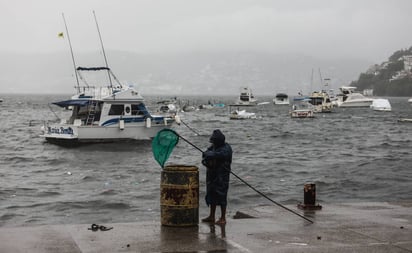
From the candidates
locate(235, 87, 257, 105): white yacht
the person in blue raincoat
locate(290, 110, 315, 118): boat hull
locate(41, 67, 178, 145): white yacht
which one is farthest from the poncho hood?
locate(235, 87, 257, 105): white yacht

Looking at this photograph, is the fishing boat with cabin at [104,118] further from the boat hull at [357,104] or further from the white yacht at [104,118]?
the boat hull at [357,104]

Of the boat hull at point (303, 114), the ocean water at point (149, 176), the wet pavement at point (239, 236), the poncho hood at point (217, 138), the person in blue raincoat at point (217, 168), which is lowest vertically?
the ocean water at point (149, 176)

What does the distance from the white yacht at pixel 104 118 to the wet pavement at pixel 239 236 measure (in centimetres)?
2514

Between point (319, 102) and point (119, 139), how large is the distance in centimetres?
7728

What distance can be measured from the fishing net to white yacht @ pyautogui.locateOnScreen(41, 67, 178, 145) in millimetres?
24935

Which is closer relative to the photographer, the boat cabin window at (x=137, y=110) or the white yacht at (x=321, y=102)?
the boat cabin window at (x=137, y=110)

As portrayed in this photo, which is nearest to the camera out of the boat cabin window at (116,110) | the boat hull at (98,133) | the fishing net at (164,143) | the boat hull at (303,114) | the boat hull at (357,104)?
the fishing net at (164,143)

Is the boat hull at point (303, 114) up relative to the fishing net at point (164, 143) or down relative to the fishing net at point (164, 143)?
down

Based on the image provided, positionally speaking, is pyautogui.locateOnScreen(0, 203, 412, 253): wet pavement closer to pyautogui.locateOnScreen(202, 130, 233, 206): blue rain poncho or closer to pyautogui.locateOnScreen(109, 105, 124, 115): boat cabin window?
pyautogui.locateOnScreen(202, 130, 233, 206): blue rain poncho

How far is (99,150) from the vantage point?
35000 millimetres

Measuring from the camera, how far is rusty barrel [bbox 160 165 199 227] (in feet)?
34.4

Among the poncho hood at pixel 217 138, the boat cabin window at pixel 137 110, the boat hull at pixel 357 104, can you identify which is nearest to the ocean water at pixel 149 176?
the boat cabin window at pixel 137 110

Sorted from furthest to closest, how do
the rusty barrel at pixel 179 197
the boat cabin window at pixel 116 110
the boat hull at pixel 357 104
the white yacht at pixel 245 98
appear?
the white yacht at pixel 245 98 → the boat hull at pixel 357 104 → the boat cabin window at pixel 116 110 → the rusty barrel at pixel 179 197

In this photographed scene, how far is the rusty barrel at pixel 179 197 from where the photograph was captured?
1048 cm
